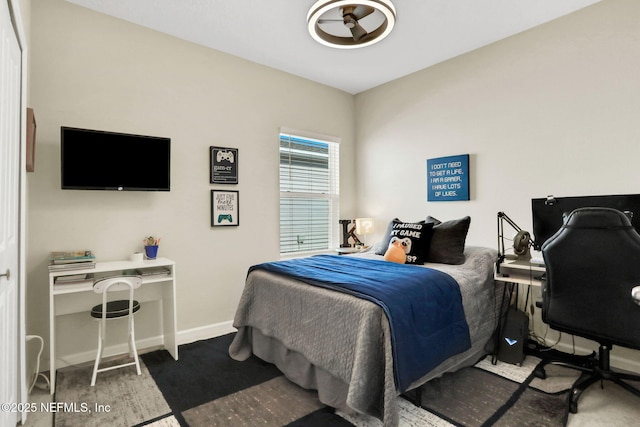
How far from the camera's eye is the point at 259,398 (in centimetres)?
216

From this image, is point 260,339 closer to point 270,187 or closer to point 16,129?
point 270,187

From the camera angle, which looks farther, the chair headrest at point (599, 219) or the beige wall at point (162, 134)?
the beige wall at point (162, 134)

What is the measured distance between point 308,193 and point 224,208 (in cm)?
118

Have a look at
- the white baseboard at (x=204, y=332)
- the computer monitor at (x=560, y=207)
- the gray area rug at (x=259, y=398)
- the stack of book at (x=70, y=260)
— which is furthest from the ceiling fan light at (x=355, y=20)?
the white baseboard at (x=204, y=332)

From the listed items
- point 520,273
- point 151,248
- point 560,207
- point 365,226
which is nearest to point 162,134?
point 151,248

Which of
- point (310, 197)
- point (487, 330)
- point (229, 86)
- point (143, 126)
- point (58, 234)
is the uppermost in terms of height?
point (229, 86)

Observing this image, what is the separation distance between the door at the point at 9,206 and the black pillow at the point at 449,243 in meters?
2.81

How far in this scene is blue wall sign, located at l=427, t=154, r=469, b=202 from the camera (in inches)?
138

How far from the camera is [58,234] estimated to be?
2619 mm

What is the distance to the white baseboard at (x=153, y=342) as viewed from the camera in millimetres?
2662

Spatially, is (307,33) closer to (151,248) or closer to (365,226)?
(365,226)

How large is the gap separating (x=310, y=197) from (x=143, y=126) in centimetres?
203

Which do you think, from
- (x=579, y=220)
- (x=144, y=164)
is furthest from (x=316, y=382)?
(x=144, y=164)

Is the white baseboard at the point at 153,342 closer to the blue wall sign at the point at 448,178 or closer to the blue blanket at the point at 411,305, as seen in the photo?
the blue blanket at the point at 411,305
